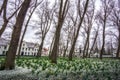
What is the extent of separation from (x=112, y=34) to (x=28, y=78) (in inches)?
1294

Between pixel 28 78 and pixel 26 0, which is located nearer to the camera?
pixel 28 78

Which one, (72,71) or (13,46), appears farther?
(13,46)

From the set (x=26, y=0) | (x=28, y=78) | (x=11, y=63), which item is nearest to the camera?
(x=28, y=78)

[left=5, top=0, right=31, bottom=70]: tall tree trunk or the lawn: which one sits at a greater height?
[left=5, top=0, right=31, bottom=70]: tall tree trunk

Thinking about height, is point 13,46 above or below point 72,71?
above

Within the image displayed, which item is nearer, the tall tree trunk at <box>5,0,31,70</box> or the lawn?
the lawn

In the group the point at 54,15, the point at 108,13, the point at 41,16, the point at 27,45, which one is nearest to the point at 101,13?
the point at 108,13

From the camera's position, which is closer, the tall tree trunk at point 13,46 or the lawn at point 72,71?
the lawn at point 72,71

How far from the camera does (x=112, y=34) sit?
37.4 m

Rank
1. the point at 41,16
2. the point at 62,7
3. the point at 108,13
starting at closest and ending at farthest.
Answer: the point at 62,7
the point at 108,13
the point at 41,16

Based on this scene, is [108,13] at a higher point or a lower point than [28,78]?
higher

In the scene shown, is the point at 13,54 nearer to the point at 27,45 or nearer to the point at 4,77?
the point at 4,77

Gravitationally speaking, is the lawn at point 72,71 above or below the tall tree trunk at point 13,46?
below

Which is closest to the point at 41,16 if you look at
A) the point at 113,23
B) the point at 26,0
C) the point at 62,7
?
the point at 113,23
